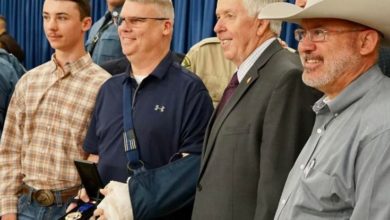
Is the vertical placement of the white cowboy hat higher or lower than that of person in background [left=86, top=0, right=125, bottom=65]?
higher

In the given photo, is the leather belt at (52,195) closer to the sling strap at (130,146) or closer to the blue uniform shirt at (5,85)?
the sling strap at (130,146)

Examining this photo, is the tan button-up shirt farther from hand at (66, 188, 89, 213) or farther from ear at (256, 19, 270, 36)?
ear at (256, 19, 270, 36)

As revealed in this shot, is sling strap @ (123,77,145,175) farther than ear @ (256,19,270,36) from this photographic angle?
Yes

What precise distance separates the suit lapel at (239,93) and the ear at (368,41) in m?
0.46

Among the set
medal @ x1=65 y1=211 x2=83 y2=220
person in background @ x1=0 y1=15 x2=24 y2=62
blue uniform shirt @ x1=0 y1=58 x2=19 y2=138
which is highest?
blue uniform shirt @ x1=0 y1=58 x2=19 y2=138

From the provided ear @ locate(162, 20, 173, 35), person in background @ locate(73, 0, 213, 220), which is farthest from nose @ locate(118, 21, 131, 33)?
ear @ locate(162, 20, 173, 35)

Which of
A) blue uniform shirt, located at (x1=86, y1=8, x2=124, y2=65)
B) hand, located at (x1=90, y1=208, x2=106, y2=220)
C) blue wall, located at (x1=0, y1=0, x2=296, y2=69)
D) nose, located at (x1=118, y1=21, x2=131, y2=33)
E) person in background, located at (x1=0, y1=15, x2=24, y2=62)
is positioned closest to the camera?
hand, located at (x1=90, y1=208, x2=106, y2=220)

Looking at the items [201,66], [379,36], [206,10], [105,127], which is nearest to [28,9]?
[206,10]

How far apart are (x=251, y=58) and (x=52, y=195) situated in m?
1.04

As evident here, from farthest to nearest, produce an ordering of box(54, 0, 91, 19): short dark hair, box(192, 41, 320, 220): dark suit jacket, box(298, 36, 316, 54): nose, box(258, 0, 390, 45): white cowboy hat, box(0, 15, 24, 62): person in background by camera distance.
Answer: box(0, 15, 24, 62): person in background
box(54, 0, 91, 19): short dark hair
box(192, 41, 320, 220): dark suit jacket
box(298, 36, 316, 54): nose
box(258, 0, 390, 45): white cowboy hat

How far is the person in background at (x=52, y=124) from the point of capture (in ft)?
7.88

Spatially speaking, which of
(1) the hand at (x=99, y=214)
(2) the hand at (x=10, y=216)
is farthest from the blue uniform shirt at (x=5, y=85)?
(1) the hand at (x=99, y=214)

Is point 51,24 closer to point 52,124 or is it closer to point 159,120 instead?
point 52,124

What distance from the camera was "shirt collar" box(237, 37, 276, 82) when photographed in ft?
6.30
